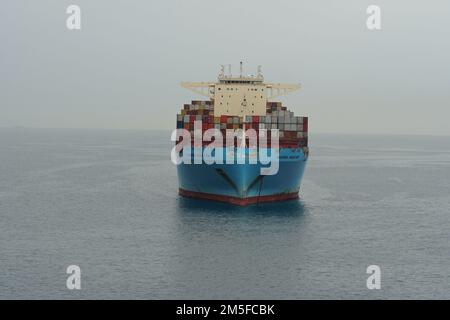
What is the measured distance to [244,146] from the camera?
162 ft

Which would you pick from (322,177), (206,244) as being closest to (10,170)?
(322,177)

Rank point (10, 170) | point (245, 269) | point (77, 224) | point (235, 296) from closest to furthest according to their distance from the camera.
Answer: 1. point (235, 296)
2. point (245, 269)
3. point (77, 224)
4. point (10, 170)

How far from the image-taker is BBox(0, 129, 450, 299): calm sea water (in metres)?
29.8

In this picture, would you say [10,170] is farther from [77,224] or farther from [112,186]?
[77,224]

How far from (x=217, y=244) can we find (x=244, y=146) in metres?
13.3

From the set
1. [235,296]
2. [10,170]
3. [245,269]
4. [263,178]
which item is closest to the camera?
[235,296]

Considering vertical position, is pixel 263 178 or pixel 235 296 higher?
pixel 263 178

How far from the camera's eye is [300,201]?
58375 mm

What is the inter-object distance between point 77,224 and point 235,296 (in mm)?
21422

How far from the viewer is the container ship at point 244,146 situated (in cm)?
5028
